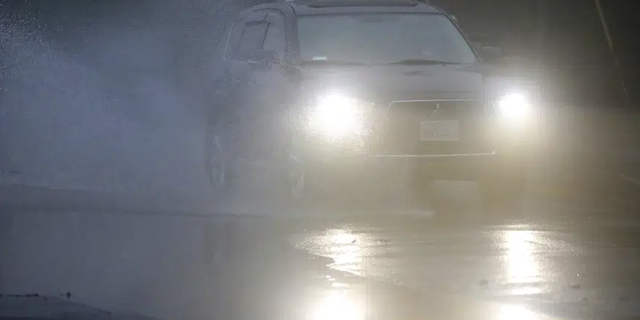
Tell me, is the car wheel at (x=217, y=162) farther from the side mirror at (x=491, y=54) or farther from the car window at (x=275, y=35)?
the side mirror at (x=491, y=54)

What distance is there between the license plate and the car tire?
248cm

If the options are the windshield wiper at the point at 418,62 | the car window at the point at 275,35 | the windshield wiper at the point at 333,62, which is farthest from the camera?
the car window at the point at 275,35

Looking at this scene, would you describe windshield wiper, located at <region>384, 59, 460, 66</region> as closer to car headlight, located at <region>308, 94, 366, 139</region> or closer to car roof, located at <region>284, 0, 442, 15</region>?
car headlight, located at <region>308, 94, 366, 139</region>

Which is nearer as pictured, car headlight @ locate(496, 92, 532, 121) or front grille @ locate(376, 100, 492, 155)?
front grille @ locate(376, 100, 492, 155)

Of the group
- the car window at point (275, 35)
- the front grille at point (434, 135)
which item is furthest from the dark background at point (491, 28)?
the front grille at point (434, 135)

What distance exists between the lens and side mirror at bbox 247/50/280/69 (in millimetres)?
16266

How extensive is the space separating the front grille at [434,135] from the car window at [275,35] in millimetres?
1787

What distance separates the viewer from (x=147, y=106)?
25781mm

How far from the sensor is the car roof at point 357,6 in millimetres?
17234

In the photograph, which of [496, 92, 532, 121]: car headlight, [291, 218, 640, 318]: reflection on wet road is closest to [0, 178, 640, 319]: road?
[291, 218, 640, 318]: reflection on wet road

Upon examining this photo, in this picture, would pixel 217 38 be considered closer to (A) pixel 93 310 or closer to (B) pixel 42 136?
(B) pixel 42 136

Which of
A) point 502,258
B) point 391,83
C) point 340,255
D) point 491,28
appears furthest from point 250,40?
point 491,28

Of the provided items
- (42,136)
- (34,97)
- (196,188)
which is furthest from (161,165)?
(34,97)

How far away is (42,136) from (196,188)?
686 cm
